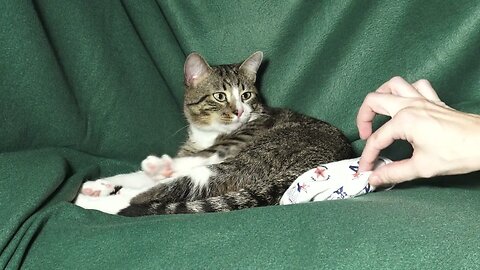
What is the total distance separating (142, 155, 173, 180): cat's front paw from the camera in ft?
6.04

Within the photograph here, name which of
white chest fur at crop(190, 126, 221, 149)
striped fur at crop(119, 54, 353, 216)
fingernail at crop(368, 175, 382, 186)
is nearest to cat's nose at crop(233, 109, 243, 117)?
striped fur at crop(119, 54, 353, 216)

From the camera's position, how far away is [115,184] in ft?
5.98

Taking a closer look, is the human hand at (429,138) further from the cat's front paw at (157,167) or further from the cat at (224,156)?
the cat's front paw at (157,167)

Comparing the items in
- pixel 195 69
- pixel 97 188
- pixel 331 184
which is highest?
pixel 195 69

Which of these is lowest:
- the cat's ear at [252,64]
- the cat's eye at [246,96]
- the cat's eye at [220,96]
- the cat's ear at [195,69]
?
the cat's eye at [246,96]

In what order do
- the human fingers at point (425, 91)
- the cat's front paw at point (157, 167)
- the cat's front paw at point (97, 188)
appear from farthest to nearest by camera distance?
the cat's front paw at point (157, 167) < the cat's front paw at point (97, 188) < the human fingers at point (425, 91)

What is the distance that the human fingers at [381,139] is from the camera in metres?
1.15

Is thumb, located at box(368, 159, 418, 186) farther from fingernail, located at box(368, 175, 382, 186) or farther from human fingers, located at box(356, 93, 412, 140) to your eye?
human fingers, located at box(356, 93, 412, 140)

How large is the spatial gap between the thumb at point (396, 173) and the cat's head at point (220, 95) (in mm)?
889

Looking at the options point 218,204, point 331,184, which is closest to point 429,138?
point 331,184

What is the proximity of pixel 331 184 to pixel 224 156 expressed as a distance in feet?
1.98

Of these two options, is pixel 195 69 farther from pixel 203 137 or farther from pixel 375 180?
pixel 375 180

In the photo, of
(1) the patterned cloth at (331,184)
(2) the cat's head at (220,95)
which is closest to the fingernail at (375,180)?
(1) the patterned cloth at (331,184)

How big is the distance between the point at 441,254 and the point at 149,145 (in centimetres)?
125
